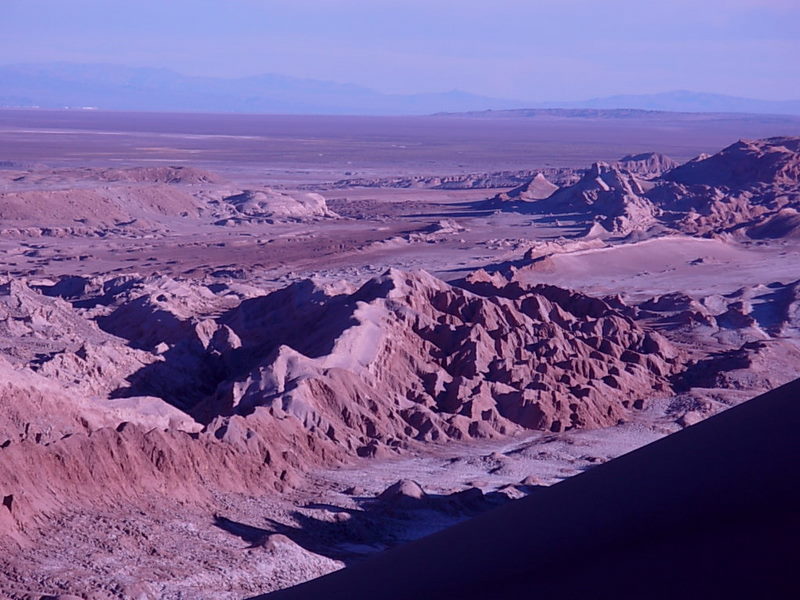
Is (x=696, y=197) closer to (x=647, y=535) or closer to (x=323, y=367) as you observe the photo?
(x=323, y=367)

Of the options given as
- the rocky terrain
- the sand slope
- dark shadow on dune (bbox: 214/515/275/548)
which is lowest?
the rocky terrain

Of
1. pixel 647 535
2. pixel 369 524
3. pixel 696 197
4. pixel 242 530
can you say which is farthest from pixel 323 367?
pixel 696 197

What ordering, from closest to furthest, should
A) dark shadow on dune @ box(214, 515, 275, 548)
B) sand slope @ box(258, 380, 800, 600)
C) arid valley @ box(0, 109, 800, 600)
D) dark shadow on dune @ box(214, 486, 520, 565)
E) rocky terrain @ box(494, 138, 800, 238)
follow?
sand slope @ box(258, 380, 800, 600), arid valley @ box(0, 109, 800, 600), dark shadow on dune @ box(214, 515, 275, 548), dark shadow on dune @ box(214, 486, 520, 565), rocky terrain @ box(494, 138, 800, 238)

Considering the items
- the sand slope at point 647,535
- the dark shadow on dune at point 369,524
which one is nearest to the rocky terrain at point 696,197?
the dark shadow on dune at point 369,524

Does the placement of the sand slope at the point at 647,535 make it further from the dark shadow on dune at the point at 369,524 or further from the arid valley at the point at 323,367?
the dark shadow on dune at the point at 369,524

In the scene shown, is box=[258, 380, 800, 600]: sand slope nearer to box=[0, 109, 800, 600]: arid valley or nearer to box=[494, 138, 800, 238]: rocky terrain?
box=[0, 109, 800, 600]: arid valley

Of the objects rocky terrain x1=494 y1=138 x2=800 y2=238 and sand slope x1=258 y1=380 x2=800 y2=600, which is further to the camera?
rocky terrain x1=494 y1=138 x2=800 y2=238

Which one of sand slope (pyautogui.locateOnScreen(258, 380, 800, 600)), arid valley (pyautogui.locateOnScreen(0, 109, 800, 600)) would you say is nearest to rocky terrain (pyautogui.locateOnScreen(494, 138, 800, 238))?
arid valley (pyautogui.locateOnScreen(0, 109, 800, 600))

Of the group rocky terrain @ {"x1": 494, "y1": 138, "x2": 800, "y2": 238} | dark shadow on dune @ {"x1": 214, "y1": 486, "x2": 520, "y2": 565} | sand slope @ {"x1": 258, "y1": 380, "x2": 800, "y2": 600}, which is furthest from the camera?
rocky terrain @ {"x1": 494, "y1": 138, "x2": 800, "y2": 238}

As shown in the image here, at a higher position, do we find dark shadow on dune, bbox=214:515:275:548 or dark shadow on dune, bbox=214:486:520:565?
dark shadow on dune, bbox=214:515:275:548
